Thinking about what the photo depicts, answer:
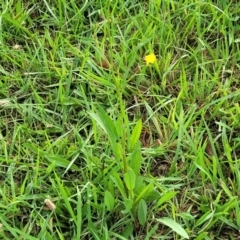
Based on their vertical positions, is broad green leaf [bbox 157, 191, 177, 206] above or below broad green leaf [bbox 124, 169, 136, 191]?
below

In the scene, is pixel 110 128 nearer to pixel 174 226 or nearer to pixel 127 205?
pixel 127 205

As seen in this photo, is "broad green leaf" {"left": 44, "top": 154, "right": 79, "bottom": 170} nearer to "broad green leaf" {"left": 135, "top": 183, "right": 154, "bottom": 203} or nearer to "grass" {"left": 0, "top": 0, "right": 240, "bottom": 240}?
"grass" {"left": 0, "top": 0, "right": 240, "bottom": 240}

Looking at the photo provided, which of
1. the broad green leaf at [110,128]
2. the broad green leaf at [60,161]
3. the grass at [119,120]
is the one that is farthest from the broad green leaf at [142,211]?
the broad green leaf at [60,161]

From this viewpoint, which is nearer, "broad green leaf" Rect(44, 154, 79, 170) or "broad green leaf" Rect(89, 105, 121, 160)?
"broad green leaf" Rect(89, 105, 121, 160)

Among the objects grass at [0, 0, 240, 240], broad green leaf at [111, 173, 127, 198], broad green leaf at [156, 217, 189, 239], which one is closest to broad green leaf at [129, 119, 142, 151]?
grass at [0, 0, 240, 240]

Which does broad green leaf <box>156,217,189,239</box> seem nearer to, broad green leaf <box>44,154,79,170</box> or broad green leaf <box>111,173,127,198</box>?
broad green leaf <box>111,173,127,198</box>

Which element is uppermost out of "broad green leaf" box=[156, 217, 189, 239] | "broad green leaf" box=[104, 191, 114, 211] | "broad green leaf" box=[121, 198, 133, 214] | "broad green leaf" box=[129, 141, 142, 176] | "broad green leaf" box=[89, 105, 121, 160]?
"broad green leaf" box=[89, 105, 121, 160]

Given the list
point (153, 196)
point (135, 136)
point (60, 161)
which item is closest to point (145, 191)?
point (153, 196)

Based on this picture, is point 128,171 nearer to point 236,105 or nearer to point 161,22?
point 236,105
